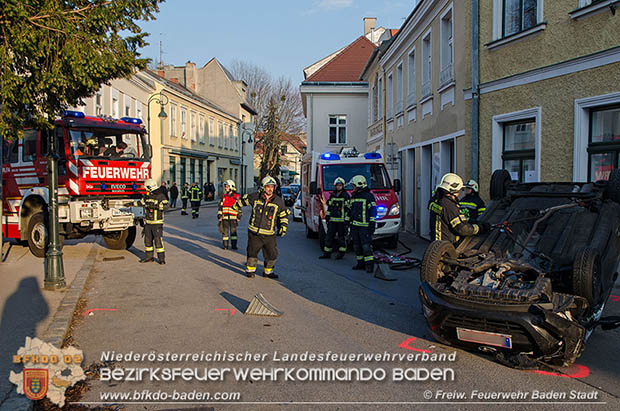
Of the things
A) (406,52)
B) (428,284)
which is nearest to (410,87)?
(406,52)

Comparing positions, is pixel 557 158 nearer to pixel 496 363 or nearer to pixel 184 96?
pixel 496 363

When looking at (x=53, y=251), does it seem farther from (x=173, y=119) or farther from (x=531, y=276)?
(x=173, y=119)

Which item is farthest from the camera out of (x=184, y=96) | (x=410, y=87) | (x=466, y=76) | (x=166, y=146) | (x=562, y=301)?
(x=184, y=96)

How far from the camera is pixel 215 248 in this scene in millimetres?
13898

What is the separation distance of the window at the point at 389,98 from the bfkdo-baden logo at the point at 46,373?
733 inches

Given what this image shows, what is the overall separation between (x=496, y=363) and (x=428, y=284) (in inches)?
36.7

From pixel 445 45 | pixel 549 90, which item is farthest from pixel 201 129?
pixel 549 90

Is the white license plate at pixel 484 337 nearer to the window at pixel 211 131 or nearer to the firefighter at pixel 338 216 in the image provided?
the firefighter at pixel 338 216

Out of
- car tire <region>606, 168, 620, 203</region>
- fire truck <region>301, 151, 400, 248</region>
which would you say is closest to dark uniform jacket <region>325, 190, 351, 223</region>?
fire truck <region>301, 151, 400, 248</region>

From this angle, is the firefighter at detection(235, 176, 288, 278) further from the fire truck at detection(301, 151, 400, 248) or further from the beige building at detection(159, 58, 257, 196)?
the beige building at detection(159, 58, 257, 196)

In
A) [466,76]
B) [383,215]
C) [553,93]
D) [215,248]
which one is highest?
[466,76]

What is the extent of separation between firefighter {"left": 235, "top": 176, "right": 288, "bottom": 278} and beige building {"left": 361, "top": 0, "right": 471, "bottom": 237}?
523 centimetres

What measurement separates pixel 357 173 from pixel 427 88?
4.10 m

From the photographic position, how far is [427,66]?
54.7 feet
